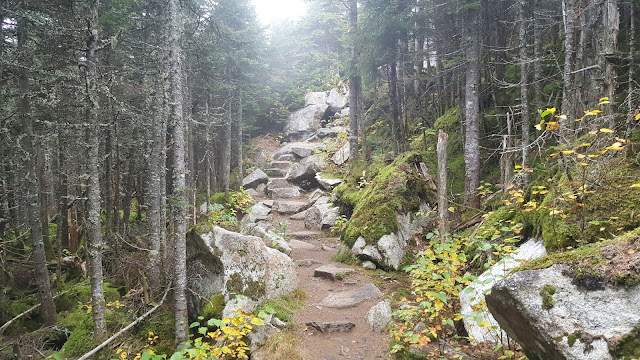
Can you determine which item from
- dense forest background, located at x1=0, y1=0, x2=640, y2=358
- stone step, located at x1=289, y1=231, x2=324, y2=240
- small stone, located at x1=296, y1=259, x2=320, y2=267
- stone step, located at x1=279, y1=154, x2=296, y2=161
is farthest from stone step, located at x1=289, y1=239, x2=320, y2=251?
stone step, located at x1=279, y1=154, x2=296, y2=161

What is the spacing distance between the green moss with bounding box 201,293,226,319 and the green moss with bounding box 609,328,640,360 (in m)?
5.87

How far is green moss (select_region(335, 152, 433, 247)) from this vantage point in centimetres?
930

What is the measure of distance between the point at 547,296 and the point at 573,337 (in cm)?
32

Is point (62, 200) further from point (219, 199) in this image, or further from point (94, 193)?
point (219, 199)

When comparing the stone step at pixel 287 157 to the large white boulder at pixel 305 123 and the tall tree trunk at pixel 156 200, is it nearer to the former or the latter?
the large white boulder at pixel 305 123

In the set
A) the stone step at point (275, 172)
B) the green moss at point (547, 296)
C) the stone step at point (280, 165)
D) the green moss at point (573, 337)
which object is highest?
the stone step at point (280, 165)

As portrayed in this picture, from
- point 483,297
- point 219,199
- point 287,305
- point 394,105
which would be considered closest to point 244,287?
point 287,305

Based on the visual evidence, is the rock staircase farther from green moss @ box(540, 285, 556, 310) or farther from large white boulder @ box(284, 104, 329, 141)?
large white boulder @ box(284, 104, 329, 141)

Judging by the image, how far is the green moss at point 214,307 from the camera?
6527mm

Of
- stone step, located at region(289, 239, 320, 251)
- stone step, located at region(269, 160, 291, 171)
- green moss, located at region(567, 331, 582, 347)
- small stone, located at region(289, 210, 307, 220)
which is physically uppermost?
stone step, located at region(269, 160, 291, 171)

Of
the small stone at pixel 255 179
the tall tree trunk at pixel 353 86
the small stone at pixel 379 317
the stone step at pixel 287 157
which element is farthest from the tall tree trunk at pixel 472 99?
the stone step at pixel 287 157

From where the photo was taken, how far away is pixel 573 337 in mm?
2551

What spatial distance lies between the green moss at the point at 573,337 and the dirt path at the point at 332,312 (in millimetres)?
3062

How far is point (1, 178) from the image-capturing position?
952 cm
